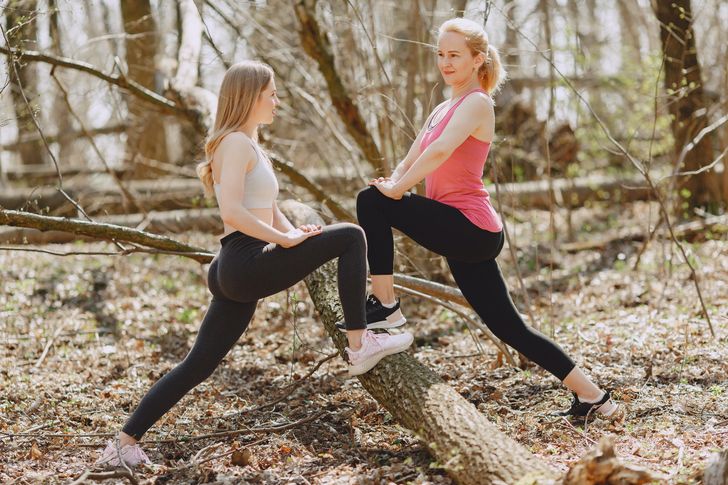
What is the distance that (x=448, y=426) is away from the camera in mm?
3426

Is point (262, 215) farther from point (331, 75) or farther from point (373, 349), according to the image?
point (331, 75)

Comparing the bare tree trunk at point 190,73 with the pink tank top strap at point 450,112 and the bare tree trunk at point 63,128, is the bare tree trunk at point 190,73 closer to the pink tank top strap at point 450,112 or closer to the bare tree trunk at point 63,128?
the pink tank top strap at point 450,112

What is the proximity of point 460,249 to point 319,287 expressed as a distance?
1.27 metres

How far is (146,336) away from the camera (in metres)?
6.75

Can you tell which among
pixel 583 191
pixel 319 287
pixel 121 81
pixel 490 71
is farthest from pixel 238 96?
pixel 583 191

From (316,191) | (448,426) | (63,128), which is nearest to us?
(448,426)

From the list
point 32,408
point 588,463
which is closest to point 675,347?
point 588,463

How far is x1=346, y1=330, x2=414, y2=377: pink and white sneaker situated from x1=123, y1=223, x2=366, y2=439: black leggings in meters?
0.12

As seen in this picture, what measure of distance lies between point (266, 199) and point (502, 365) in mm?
2499

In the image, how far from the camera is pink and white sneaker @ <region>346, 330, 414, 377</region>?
3689 millimetres

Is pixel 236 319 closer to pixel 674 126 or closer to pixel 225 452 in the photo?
pixel 225 452

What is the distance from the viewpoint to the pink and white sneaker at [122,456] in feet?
11.6

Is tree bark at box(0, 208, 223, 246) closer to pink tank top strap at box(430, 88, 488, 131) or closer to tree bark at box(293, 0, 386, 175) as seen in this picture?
tree bark at box(293, 0, 386, 175)

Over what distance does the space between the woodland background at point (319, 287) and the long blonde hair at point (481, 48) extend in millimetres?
767
